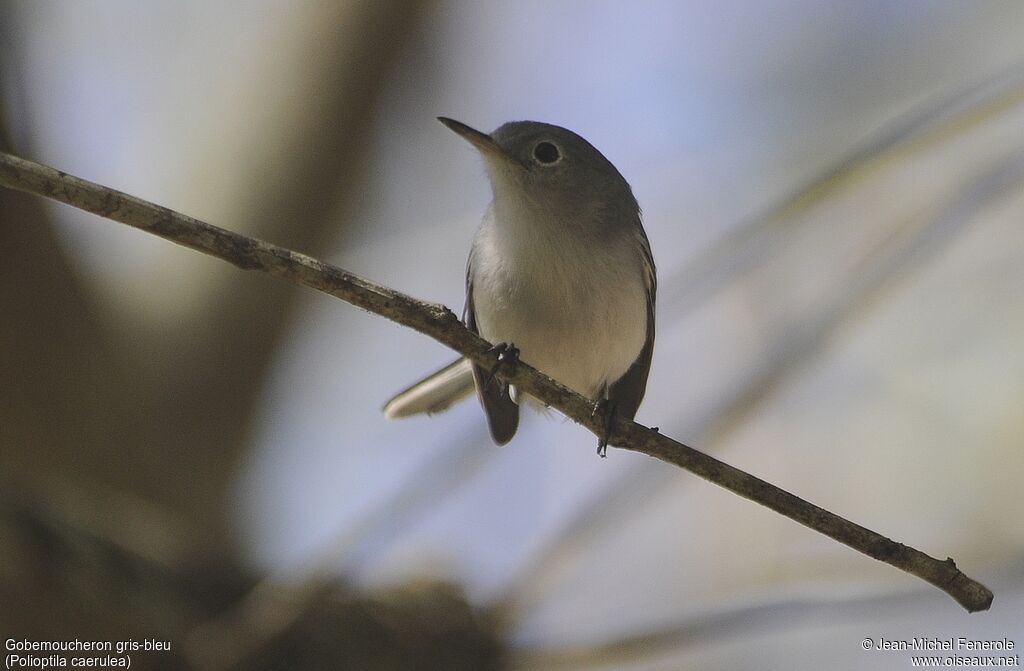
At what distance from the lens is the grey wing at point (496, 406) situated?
117 inches

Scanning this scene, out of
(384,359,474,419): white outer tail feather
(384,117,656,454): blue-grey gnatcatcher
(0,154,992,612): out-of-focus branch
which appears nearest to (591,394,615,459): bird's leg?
(0,154,992,612): out-of-focus branch

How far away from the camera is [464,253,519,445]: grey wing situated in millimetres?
2971

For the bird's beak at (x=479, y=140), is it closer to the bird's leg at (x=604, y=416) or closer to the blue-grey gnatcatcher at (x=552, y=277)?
the blue-grey gnatcatcher at (x=552, y=277)

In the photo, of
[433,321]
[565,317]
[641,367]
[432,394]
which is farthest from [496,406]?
[433,321]

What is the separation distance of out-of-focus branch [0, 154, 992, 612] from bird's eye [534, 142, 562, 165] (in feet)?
4.30

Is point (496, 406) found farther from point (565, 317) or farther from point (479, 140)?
point (479, 140)

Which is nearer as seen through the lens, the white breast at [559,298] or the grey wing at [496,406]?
the white breast at [559,298]

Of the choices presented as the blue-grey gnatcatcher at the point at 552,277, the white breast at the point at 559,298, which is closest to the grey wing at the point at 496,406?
the blue-grey gnatcatcher at the point at 552,277

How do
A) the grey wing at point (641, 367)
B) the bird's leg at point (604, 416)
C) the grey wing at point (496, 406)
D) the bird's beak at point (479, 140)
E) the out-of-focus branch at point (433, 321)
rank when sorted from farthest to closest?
1. the grey wing at point (641, 367)
2. the grey wing at point (496, 406)
3. the bird's beak at point (479, 140)
4. the bird's leg at point (604, 416)
5. the out-of-focus branch at point (433, 321)

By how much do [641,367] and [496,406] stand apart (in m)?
0.63

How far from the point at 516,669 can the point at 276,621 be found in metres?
1.00

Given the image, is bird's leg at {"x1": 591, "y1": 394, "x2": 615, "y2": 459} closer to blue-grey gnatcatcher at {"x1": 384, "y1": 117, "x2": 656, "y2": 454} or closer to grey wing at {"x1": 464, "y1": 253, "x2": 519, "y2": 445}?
blue-grey gnatcatcher at {"x1": 384, "y1": 117, "x2": 656, "y2": 454}

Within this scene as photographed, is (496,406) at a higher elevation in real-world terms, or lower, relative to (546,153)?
lower

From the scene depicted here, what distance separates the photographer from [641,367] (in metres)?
3.38
